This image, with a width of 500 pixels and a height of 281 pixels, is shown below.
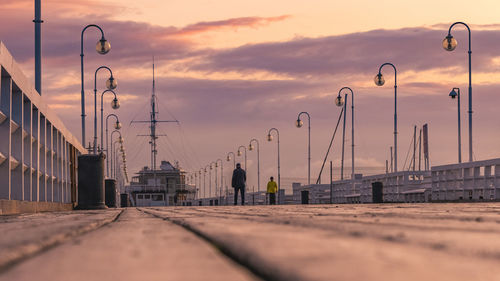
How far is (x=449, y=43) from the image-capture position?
38219 millimetres

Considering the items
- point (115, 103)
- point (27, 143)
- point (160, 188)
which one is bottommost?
point (160, 188)

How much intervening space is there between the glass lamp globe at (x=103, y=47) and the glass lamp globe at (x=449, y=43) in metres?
15.4

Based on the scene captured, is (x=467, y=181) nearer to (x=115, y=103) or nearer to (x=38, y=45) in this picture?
(x=38, y=45)

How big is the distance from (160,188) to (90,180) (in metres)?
102

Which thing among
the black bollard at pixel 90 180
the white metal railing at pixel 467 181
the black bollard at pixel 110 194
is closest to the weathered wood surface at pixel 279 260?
the black bollard at pixel 90 180

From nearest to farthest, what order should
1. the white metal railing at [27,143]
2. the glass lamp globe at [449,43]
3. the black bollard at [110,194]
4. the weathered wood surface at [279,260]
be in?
the weathered wood surface at [279,260] < the white metal railing at [27,143] < the black bollard at [110,194] < the glass lamp globe at [449,43]

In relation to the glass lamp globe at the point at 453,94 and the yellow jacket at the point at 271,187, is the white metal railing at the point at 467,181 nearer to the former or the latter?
the glass lamp globe at the point at 453,94

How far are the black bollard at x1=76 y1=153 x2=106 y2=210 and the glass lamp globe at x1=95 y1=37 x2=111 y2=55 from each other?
32.4ft

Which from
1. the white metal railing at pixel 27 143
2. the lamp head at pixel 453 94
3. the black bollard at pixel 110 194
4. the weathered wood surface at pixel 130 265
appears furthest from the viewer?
the lamp head at pixel 453 94

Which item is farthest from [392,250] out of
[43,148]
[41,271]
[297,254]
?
[43,148]

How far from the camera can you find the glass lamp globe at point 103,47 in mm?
32375

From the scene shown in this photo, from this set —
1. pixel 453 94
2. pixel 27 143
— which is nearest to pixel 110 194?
pixel 27 143

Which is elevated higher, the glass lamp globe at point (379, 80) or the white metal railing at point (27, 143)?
the glass lamp globe at point (379, 80)

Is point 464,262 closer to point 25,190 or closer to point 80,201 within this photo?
point 25,190
